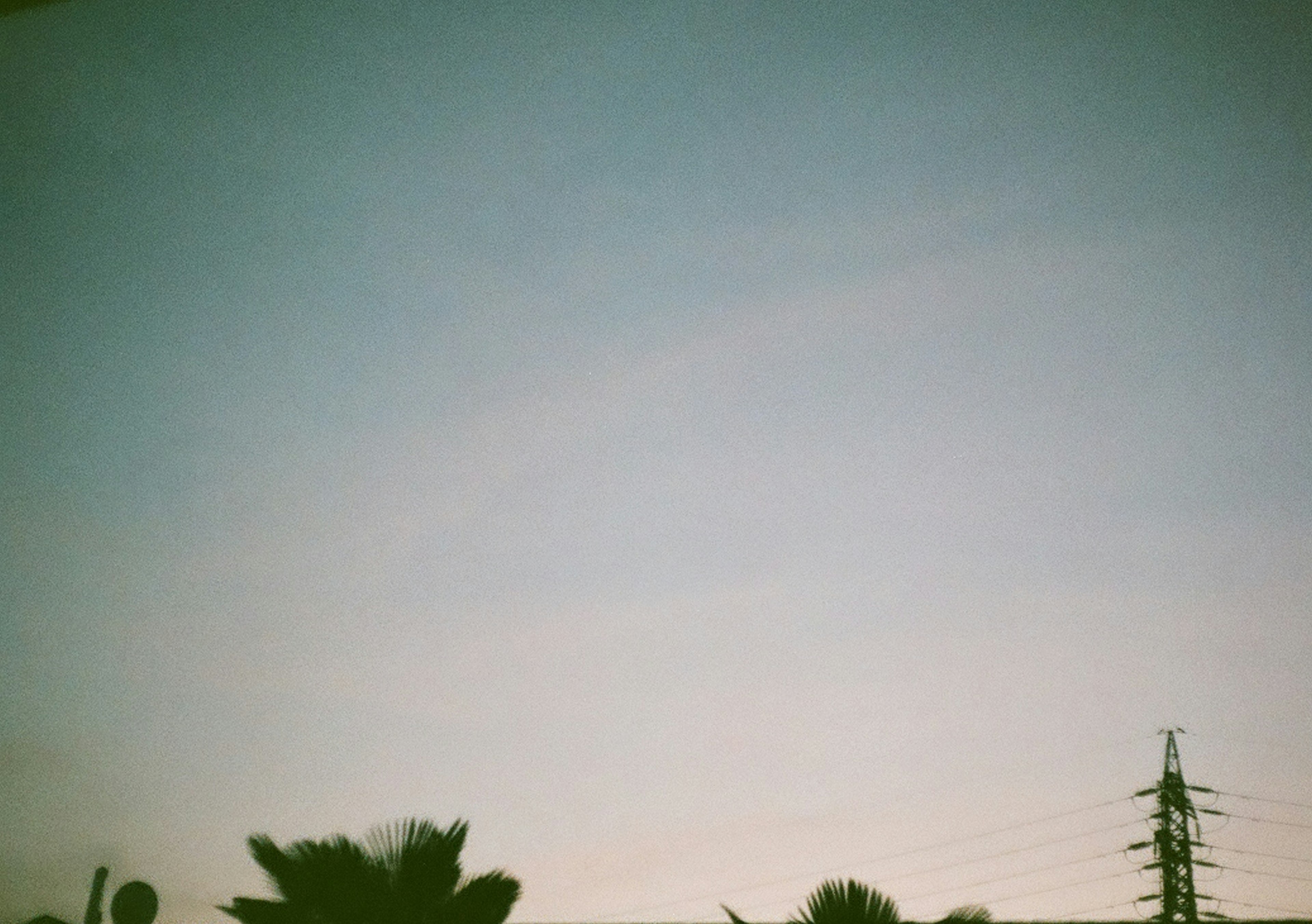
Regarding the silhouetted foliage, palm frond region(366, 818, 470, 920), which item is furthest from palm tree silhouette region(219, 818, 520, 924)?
the silhouetted foliage

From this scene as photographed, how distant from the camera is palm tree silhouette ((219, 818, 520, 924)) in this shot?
36.3 feet

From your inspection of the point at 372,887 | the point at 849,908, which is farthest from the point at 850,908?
the point at 372,887

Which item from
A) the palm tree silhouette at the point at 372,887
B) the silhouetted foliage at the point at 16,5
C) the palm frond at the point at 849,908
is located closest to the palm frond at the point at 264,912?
the palm tree silhouette at the point at 372,887

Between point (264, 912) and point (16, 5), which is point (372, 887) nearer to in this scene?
point (264, 912)

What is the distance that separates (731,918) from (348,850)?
4.99 m

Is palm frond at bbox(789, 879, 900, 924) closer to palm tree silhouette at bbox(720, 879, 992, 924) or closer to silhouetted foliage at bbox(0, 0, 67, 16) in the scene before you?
palm tree silhouette at bbox(720, 879, 992, 924)

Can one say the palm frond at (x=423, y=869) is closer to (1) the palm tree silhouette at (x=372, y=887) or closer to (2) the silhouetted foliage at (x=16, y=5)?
(1) the palm tree silhouette at (x=372, y=887)

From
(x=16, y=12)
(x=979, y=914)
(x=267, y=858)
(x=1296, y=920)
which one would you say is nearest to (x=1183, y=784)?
(x=1296, y=920)

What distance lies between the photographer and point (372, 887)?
11.2 meters

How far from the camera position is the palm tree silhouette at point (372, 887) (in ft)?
36.3

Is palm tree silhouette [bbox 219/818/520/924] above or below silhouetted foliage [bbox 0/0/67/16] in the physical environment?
below

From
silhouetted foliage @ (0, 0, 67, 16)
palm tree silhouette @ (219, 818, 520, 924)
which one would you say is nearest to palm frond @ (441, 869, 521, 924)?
palm tree silhouette @ (219, 818, 520, 924)

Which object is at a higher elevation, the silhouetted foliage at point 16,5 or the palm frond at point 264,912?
the silhouetted foliage at point 16,5

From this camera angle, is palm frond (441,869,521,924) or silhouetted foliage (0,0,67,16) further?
palm frond (441,869,521,924)
